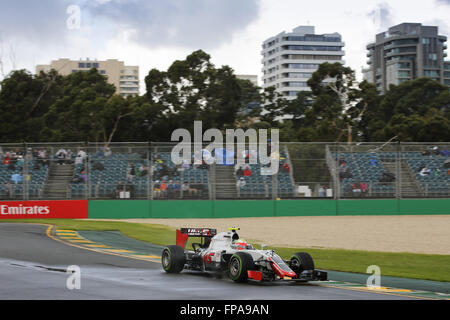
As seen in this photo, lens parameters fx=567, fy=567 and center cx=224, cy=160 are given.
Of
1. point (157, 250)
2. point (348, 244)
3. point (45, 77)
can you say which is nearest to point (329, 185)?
point (348, 244)

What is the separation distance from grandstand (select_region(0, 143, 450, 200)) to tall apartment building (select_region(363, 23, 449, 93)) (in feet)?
294

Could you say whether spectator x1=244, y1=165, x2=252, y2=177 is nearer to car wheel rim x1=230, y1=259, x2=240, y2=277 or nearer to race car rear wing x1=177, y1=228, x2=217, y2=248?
race car rear wing x1=177, y1=228, x2=217, y2=248

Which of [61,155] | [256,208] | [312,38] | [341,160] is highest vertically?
[312,38]

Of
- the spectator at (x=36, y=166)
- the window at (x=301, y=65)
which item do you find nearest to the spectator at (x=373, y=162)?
the spectator at (x=36, y=166)

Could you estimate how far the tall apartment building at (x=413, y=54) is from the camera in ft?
411

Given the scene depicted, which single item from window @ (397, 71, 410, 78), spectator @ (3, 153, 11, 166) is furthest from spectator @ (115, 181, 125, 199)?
window @ (397, 71, 410, 78)

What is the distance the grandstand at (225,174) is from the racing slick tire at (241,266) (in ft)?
73.5

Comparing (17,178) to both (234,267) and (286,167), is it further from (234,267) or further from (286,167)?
(234,267)

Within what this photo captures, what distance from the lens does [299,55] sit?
146m

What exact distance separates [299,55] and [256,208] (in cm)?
11641

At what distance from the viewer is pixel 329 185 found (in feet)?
→ 116

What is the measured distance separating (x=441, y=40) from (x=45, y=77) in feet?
310

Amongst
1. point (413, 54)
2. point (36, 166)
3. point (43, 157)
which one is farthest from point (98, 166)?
point (413, 54)

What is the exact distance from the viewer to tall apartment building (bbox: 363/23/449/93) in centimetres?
12519
